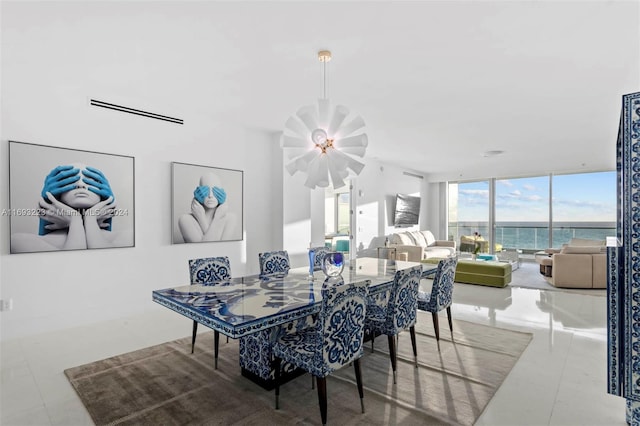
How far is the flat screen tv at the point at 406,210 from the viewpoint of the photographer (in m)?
8.98

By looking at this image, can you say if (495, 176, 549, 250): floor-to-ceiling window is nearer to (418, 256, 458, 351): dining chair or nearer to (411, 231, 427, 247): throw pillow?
(411, 231, 427, 247): throw pillow

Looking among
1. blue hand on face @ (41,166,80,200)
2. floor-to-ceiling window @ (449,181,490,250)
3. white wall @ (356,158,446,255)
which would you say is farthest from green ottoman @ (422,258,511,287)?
blue hand on face @ (41,166,80,200)

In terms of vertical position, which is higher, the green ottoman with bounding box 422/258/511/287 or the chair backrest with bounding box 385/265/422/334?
the chair backrest with bounding box 385/265/422/334

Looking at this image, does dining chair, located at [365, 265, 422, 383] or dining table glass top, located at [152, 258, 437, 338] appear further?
dining chair, located at [365, 265, 422, 383]

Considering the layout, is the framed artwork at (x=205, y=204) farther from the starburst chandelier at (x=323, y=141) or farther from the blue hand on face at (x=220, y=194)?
the starburst chandelier at (x=323, y=141)

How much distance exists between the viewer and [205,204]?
4883mm

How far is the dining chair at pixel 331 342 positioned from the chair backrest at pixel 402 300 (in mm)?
492

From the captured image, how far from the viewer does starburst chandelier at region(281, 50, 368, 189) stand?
2812mm

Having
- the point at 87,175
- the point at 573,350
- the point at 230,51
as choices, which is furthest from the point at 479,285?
the point at 87,175

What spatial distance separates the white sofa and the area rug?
4.36m

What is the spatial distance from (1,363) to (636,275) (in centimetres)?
447

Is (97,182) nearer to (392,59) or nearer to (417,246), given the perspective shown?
(392,59)

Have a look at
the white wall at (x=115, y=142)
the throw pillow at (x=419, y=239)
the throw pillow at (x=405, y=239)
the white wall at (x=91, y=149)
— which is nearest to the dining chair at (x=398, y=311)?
the white wall at (x=115, y=142)

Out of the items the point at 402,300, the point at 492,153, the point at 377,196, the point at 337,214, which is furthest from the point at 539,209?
the point at 402,300
